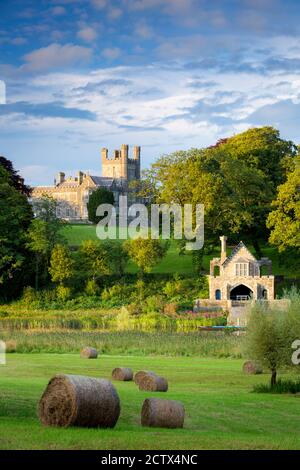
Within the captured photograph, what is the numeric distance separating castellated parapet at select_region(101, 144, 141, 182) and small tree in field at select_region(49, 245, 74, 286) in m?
91.0

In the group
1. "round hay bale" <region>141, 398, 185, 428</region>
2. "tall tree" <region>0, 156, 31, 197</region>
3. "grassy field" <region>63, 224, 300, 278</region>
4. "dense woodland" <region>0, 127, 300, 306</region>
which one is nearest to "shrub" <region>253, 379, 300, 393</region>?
"round hay bale" <region>141, 398, 185, 428</region>

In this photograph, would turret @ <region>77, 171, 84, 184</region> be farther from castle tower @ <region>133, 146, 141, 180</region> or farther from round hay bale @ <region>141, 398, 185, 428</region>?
round hay bale @ <region>141, 398, 185, 428</region>

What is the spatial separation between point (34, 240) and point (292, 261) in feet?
61.5

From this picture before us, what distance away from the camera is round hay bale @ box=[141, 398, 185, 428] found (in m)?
20.9

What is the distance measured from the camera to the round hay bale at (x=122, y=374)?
30484 mm

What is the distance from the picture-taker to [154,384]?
27.9 m

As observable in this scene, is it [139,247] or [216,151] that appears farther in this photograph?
[216,151]

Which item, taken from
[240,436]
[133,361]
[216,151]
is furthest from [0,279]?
[240,436]

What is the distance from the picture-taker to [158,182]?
242 feet

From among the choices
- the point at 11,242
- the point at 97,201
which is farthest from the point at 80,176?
the point at 11,242

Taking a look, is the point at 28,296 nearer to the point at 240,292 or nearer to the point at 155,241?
the point at 155,241

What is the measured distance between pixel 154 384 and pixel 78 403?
905 centimetres

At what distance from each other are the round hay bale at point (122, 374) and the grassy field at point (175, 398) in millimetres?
546
